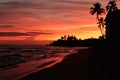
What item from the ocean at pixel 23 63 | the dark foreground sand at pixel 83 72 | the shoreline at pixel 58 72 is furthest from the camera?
the ocean at pixel 23 63

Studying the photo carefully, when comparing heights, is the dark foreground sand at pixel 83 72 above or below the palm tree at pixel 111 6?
below

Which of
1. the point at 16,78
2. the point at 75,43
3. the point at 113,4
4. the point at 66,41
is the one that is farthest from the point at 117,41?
the point at 66,41

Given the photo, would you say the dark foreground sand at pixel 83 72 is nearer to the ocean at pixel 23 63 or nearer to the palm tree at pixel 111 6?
the ocean at pixel 23 63

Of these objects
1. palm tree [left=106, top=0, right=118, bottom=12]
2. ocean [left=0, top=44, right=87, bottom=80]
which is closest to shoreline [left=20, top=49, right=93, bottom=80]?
ocean [left=0, top=44, right=87, bottom=80]

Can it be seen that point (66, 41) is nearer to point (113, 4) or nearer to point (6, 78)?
point (113, 4)

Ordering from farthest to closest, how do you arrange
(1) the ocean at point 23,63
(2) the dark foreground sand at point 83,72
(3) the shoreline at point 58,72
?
(1) the ocean at point 23,63
(3) the shoreline at point 58,72
(2) the dark foreground sand at point 83,72

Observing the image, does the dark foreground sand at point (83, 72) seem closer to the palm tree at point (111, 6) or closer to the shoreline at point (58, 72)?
the shoreline at point (58, 72)

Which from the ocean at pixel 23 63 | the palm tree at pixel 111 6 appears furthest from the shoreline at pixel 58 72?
the palm tree at pixel 111 6

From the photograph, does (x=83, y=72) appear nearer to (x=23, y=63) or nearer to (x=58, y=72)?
(x=58, y=72)

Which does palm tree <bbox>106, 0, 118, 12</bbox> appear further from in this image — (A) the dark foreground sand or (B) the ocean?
(A) the dark foreground sand

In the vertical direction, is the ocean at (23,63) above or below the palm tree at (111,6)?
below

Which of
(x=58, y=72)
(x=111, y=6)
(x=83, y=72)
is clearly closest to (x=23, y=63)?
(x=58, y=72)

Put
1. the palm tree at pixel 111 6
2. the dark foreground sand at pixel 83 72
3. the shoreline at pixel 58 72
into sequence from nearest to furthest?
1. the dark foreground sand at pixel 83 72
2. the shoreline at pixel 58 72
3. the palm tree at pixel 111 6

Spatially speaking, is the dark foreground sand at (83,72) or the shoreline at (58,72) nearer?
the dark foreground sand at (83,72)
